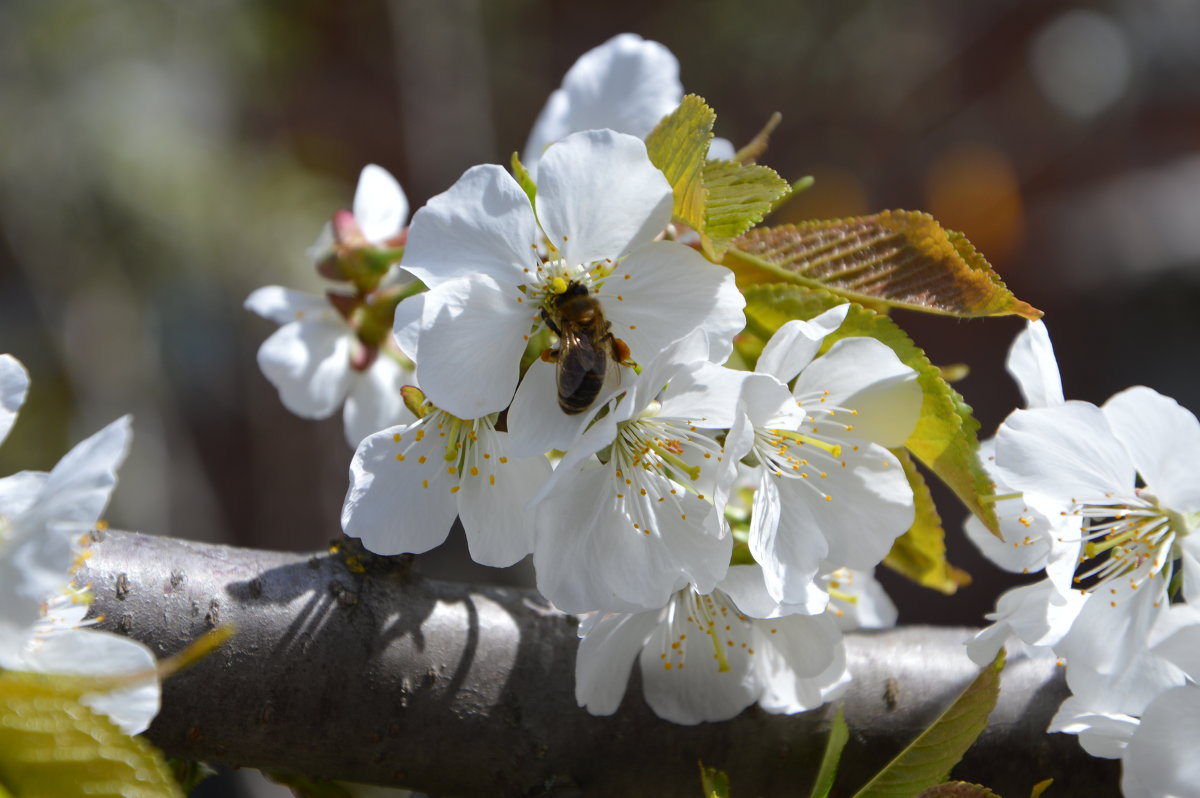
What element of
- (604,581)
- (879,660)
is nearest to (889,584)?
(879,660)

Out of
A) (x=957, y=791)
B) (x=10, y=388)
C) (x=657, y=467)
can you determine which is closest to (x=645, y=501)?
(x=657, y=467)

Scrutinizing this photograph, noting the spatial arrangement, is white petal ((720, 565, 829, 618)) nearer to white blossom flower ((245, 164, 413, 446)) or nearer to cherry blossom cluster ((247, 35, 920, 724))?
cherry blossom cluster ((247, 35, 920, 724))

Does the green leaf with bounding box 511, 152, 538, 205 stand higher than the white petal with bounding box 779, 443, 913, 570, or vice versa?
the green leaf with bounding box 511, 152, 538, 205

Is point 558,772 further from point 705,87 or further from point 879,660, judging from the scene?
point 705,87

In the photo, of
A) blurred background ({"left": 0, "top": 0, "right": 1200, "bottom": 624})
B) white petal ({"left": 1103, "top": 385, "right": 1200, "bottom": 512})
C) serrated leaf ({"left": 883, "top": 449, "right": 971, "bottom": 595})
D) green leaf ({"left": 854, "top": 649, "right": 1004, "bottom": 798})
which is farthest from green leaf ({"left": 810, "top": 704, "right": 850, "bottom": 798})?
blurred background ({"left": 0, "top": 0, "right": 1200, "bottom": 624})

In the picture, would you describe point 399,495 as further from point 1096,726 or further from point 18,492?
point 1096,726

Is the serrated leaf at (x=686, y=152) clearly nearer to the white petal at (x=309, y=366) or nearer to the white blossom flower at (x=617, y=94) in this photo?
the white blossom flower at (x=617, y=94)

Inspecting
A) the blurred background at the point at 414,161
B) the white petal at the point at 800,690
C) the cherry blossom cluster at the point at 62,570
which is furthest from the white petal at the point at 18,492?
the blurred background at the point at 414,161
